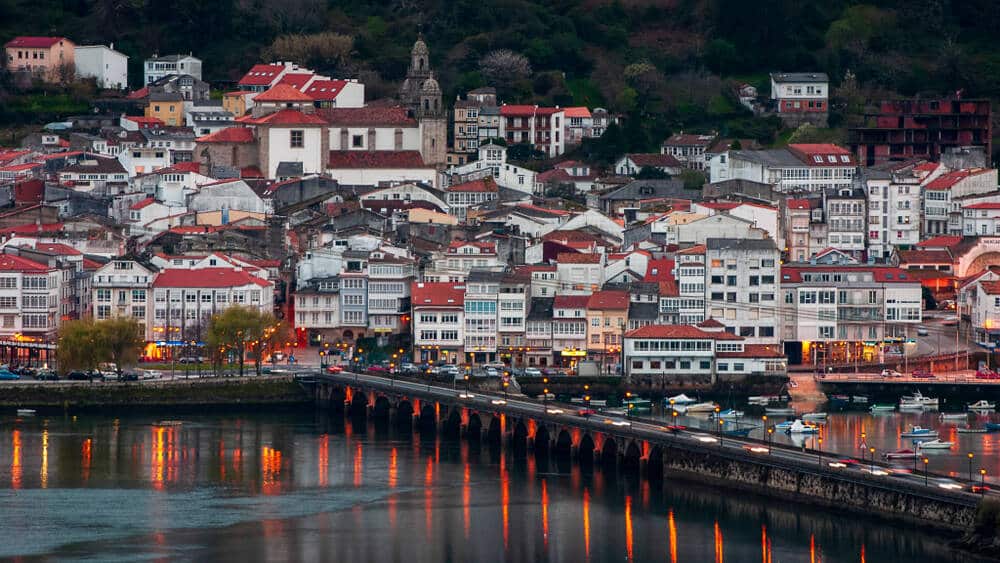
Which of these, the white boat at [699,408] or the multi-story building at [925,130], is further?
the multi-story building at [925,130]

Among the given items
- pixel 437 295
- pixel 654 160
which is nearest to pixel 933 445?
pixel 437 295

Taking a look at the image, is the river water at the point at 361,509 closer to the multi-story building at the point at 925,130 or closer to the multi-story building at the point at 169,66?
the multi-story building at the point at 925,130

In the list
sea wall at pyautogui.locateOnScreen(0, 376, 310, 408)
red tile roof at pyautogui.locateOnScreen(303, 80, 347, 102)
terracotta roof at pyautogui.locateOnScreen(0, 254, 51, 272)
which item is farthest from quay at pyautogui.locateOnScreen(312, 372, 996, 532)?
red tile roof at pyautogui.locateOnScreen(303, 80, 347, 102)

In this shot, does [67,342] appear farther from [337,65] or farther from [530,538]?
[337,65]

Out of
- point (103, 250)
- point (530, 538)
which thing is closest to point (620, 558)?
point (530, 538)

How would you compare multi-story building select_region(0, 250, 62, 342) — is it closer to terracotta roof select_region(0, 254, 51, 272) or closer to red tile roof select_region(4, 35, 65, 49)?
terracotta roof select_region(0, 254, 51, 272)

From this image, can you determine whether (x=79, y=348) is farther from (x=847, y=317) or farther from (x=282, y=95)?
(x=282, y=95)

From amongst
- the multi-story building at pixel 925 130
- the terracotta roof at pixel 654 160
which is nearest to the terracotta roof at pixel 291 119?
the terracotta roof at pixel 654 160
